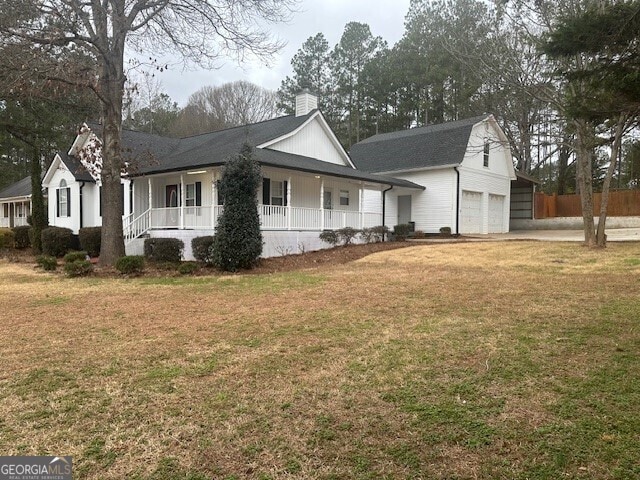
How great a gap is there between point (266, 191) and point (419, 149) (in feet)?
40.0

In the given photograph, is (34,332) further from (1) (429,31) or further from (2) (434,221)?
(1) (429,31)

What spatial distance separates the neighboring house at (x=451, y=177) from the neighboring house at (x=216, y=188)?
52.7 inches

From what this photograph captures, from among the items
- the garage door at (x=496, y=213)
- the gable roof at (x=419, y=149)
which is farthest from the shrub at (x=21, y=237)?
the garage door at (x=496, y=213)

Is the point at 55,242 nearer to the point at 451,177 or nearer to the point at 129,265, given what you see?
the point at 129,265

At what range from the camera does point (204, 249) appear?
12.6m

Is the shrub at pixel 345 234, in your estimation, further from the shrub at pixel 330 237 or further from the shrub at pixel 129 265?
the shrub at pixel 129 265

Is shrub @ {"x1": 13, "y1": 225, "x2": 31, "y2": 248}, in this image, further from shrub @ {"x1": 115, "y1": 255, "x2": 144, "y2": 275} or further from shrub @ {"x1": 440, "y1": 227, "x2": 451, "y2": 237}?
shrub @ {"x1": 440, "y1": 227, "x2": 451, "y2": 237}

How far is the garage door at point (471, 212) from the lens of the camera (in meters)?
23.9

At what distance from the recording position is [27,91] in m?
11.6

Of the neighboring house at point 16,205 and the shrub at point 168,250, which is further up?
the neighboring house at point 16,205

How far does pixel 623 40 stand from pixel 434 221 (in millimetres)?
19850

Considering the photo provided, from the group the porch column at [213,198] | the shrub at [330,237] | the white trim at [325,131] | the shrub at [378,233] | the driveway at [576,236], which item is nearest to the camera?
the porch column at [213,198]

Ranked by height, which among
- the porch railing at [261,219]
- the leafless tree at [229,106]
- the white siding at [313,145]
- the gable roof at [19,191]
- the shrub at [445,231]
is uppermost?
the leafless tree at [229,106]

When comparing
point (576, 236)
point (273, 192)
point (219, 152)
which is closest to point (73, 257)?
point (219, 152)
